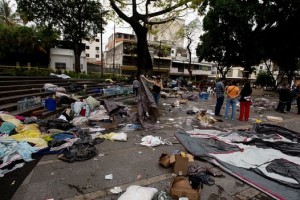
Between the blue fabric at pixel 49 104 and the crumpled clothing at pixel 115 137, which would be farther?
the blue fabric at pixel 49 104

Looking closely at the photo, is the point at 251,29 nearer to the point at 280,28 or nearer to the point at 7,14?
the point at 280,28

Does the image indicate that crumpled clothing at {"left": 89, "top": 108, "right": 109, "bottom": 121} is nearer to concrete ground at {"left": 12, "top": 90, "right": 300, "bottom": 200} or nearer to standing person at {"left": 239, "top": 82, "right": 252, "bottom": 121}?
concrete ground at {"left": 12, "top": 90, "right": 300, "bottom": 200}

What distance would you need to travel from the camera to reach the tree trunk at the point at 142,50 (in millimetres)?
13057

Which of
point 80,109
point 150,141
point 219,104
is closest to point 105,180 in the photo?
point 150,141

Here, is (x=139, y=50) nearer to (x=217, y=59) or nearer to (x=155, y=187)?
(x=155, y=187)

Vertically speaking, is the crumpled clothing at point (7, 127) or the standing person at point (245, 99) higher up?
the standing person at point (245, 99)

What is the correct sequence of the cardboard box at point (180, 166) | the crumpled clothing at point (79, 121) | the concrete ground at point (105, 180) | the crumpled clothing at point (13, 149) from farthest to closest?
1. the crumpled clothing at point (79, 121)
2. the crumpled clothing at point (13, 149)
3. the cardboard box at point (180, 166)
4. the concrete ground at point (105, 180)

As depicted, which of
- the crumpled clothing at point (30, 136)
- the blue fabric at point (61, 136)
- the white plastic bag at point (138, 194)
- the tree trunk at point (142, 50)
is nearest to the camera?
the white plastic bag at point (138, 194)

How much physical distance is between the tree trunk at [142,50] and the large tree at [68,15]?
10254mm

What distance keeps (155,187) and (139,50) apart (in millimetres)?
11277

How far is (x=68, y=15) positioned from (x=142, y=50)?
14.5 m

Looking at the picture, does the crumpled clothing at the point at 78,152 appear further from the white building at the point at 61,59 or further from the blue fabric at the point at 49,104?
the white building at the point at 61,59

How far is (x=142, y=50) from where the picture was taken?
44.4 feet

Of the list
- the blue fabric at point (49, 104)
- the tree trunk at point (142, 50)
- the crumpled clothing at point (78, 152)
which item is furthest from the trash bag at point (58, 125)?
the tree trunk at point (142, 50)
